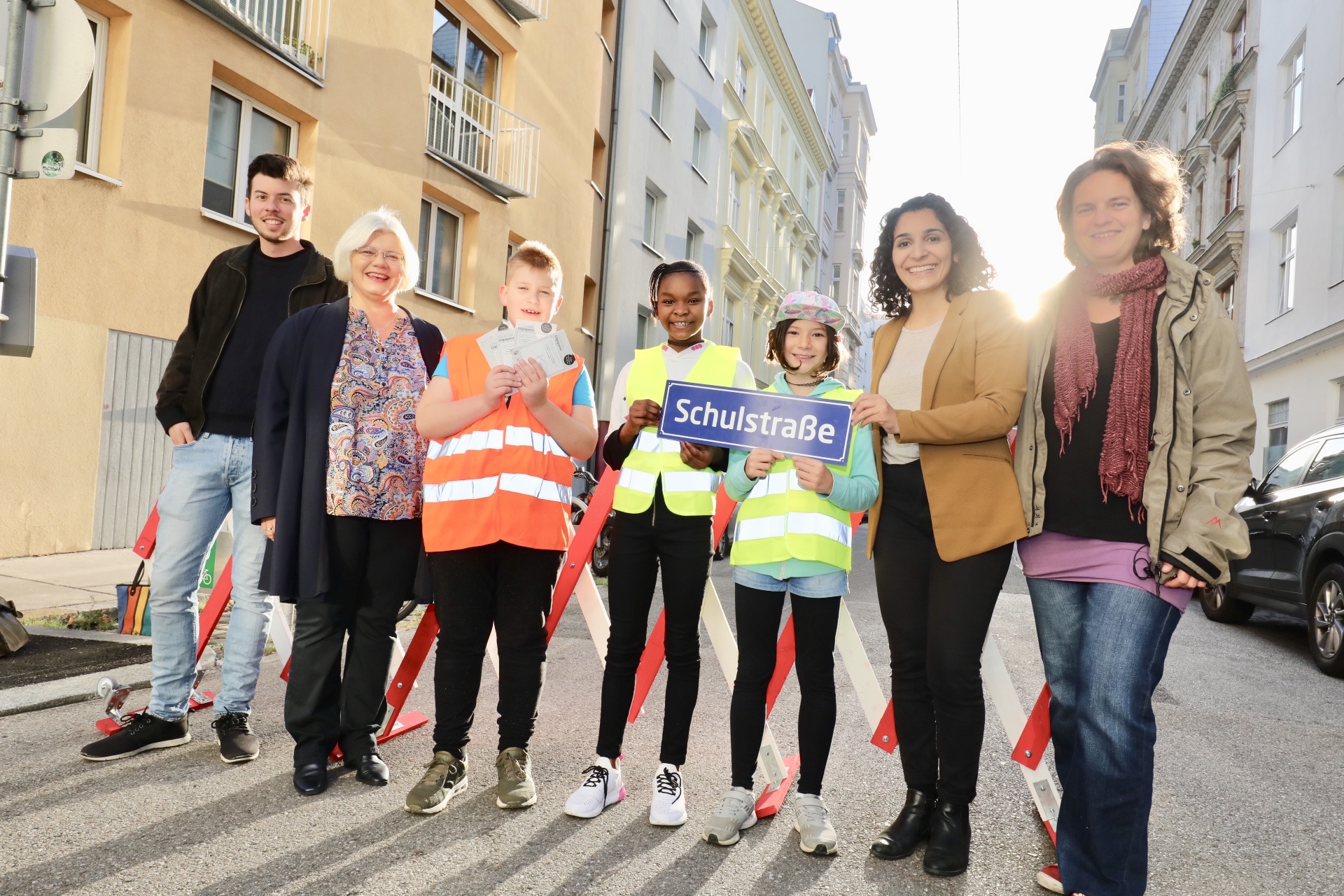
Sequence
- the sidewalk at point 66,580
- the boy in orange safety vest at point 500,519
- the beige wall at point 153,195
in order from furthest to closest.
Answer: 1. the beige wall at point 153,195
2. the sidewalk at point 66,580
3. the boy in orange safety vest at point 500,519

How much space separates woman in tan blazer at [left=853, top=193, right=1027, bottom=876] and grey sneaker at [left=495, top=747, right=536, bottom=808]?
1197 millimetres

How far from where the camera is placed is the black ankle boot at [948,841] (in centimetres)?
299

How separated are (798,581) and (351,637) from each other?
5.73ft

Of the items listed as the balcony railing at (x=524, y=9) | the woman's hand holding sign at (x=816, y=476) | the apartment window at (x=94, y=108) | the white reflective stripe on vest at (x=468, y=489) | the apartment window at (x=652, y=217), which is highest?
the balcony railing at (x=524, y=9)

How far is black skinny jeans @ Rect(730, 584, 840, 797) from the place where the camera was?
10.7ft

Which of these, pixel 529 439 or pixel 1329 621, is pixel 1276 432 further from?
pixel 529 439

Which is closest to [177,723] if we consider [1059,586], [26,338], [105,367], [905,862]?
[26,338]

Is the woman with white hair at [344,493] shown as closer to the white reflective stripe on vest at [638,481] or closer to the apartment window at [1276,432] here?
the white reflective stripe on vest at [638,481]

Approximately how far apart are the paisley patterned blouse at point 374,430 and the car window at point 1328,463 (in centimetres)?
696

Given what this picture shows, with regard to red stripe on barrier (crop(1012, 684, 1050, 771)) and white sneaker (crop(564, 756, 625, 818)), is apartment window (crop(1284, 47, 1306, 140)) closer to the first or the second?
red stripe on barrier (crop(1012, 684, 1050, 771))

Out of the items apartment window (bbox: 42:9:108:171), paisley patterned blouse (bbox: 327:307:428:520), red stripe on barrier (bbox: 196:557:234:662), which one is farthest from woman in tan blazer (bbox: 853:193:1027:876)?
apartment window (bbox: 42:9:108:171)

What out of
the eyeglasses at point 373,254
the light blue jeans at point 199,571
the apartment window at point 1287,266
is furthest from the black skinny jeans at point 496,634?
the apartment window at point 1287,266

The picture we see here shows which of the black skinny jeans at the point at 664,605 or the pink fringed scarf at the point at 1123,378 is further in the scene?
the black skinny jeans at the point at 664,605

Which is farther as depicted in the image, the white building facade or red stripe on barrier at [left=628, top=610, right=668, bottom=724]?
the white building facade
